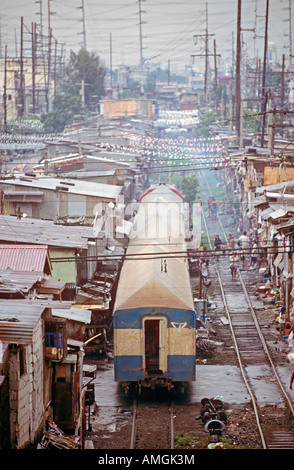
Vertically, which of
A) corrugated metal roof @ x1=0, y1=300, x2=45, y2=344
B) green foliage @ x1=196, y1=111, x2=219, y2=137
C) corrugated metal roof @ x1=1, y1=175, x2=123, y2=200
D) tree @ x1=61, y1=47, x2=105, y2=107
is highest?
tree @ x1=61, y1=47, x2=105, y2=107

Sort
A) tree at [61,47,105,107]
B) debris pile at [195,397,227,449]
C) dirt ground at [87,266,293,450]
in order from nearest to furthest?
dirt ground at [87,266,293,450] → debris pile at [195,397,227,449] → tree at [61,47,105,107]

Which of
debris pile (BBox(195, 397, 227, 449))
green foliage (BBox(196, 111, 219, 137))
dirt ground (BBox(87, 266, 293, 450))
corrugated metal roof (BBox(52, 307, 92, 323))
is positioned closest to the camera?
corrugated metal roof (BBox(52, 307, 92, 323))

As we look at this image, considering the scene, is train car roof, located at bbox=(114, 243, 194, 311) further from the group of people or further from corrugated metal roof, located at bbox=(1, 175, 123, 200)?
the group of people

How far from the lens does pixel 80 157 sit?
119 feet

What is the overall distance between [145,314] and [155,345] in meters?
1.65

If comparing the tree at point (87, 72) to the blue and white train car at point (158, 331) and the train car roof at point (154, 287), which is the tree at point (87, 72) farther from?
the blue and white train car at point (158, 331)

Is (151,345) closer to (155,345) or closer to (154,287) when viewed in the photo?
(155,345)

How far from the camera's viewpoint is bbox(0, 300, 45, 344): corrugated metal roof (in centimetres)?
1059

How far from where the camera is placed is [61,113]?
5697cm

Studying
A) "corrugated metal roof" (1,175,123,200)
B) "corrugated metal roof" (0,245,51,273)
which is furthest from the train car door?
"corrugated metal roof" (1,175,123,200)

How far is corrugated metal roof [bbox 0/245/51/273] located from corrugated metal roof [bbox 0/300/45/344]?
4202 mm

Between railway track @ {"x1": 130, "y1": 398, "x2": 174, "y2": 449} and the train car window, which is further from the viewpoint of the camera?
the train car window

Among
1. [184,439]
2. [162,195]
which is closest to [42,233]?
[184,439]
